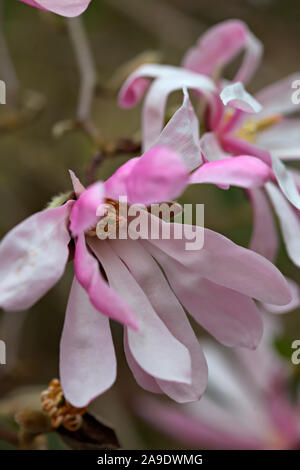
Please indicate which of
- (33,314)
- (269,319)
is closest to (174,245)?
(269,319)

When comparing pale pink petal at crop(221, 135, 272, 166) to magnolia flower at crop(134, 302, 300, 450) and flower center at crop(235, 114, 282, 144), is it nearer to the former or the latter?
flower center at crop(235, 114, 282, 144)

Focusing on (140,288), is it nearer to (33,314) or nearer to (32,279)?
(32,279)

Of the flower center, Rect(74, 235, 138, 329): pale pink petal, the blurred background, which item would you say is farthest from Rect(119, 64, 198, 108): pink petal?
the blurred background

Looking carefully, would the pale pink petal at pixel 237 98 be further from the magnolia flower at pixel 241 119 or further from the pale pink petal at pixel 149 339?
the pale pink petal at pixel 149 339

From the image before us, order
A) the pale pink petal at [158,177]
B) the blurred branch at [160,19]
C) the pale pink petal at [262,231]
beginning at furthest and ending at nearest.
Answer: the blurred branch at [160,19] → the pale pink petal at [262,231] → the pale pink petal at [158,177]

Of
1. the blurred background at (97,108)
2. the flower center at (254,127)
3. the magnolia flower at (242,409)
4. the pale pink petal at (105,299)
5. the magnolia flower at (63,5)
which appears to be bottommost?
the magnolia flower at (242,409)

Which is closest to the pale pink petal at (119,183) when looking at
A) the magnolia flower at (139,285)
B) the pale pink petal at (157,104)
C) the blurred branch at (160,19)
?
the magnolia flower at (139,285)
